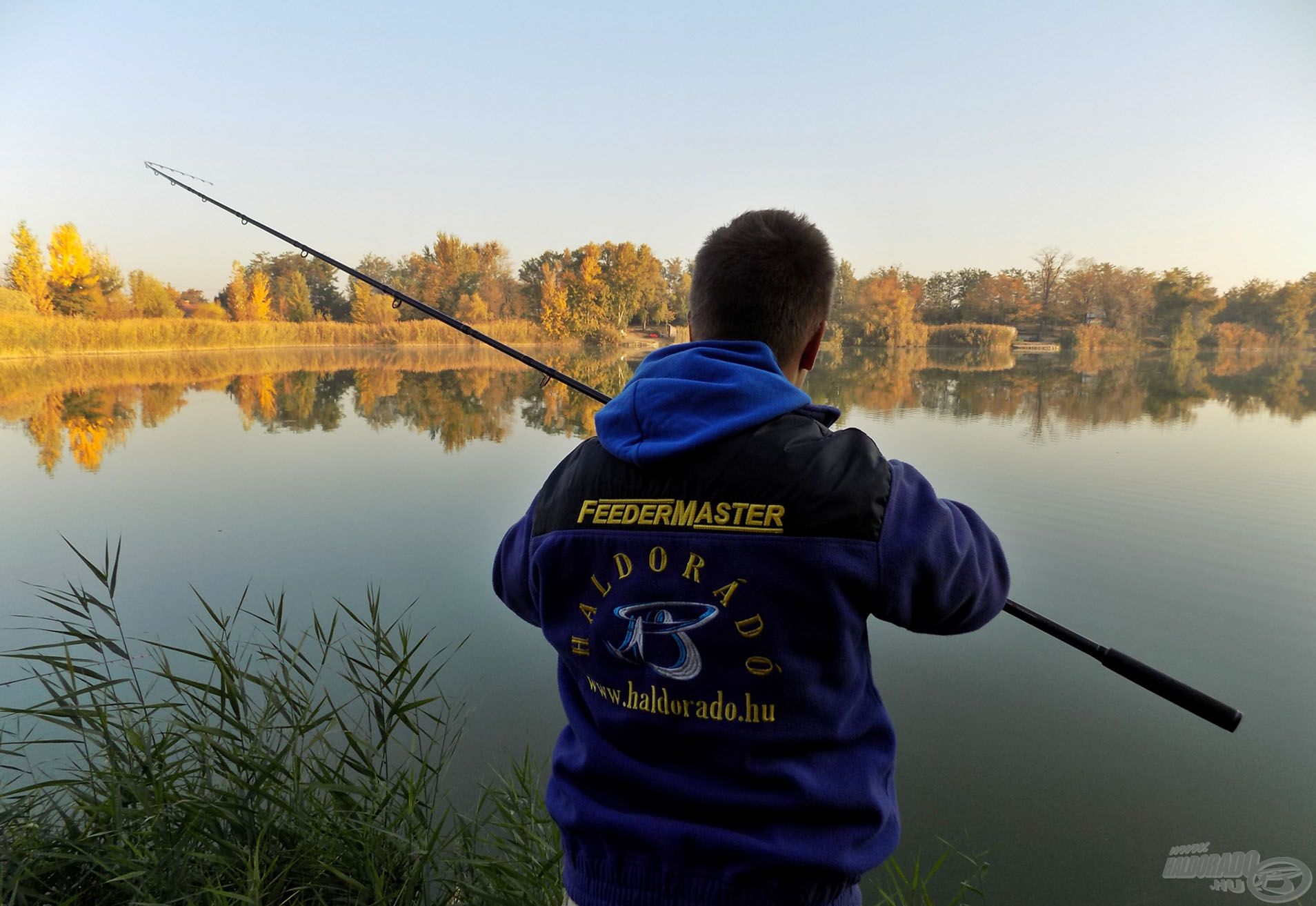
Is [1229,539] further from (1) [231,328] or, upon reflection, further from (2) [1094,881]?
(1) [231,328]

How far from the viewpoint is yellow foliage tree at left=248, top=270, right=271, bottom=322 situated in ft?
125

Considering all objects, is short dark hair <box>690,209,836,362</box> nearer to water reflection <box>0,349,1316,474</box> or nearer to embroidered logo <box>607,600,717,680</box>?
embroidered logo <box>607,600,717,680</box>

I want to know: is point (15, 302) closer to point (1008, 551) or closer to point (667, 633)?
point (1008, 551)

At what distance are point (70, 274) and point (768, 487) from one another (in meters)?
38.3

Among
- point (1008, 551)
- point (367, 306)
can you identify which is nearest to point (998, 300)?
point (367, 306)

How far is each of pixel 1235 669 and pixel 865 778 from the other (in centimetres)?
421

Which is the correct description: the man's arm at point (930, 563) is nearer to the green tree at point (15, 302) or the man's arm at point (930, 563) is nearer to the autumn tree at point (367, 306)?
the green tree at point (15, 302)

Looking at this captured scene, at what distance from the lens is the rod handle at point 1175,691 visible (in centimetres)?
112

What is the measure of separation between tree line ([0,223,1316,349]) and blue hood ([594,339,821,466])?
21481 mm

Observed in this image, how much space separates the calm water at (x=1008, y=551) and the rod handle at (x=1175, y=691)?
1776mm

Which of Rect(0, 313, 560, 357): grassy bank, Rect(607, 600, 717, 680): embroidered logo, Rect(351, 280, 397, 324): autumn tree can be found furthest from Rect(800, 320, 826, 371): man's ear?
Rect(351, 280, 397, 324): autumn tree

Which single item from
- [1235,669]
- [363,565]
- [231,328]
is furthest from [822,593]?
[231,328]

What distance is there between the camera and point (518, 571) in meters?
1.12

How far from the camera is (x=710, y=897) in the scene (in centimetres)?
86
